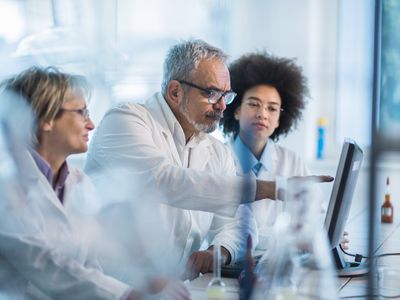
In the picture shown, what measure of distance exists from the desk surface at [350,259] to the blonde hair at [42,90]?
536 mm

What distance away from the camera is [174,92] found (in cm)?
207

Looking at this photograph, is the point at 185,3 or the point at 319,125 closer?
the point at 185,3

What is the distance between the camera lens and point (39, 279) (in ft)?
4.54

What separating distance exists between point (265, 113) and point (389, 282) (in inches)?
41.5

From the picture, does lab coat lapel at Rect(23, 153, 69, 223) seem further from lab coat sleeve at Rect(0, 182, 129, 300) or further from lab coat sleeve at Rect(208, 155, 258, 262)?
lab coat sleeve at Rect(208, 155, 258, 262)

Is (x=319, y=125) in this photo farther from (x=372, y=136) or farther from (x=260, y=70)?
(x=372, y=136)

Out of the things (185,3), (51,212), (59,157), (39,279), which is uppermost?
(185,3)

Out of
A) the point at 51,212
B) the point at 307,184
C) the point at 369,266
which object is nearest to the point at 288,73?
the point at 51,212

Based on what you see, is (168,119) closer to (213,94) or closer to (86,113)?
(213,94)

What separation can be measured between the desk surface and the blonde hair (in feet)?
1.76

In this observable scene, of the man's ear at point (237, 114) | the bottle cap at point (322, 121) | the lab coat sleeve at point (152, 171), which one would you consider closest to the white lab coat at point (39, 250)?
the lab coat sleeve at point (152, 171)

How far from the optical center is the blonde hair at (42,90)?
5.08 ft

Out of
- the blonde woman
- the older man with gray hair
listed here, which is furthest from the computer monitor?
the blonde woman

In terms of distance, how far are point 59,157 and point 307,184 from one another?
30.5 inches
